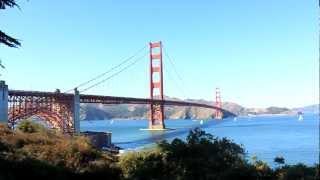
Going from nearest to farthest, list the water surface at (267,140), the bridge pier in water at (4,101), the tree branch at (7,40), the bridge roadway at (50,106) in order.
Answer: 1. the tree branch at (7,40)
2. the water surface at (267,140)
3. the bridge pier in water at (4,101)
4. the bridge roadway at (50,106)

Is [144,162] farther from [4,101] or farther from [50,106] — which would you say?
[50,106]

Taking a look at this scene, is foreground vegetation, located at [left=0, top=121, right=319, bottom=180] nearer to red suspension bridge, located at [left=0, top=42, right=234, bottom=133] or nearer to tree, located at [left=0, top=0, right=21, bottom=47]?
tree, located at [left=0, top=0, right=21, bottom=47]

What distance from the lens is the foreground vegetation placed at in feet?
52.3

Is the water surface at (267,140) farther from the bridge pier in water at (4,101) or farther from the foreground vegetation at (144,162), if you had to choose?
the bridge pier in water at (4,101)

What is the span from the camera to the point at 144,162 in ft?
58.9

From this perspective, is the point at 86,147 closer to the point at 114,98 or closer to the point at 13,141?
the point at 13,141

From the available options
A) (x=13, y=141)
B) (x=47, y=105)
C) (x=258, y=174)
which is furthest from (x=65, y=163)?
(x=47, y=105)

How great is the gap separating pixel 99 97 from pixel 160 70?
146ft

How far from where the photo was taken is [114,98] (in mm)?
86250

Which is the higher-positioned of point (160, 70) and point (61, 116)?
point (160, 70)

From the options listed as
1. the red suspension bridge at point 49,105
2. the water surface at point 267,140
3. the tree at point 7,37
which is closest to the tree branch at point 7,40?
the tree at point 7,37

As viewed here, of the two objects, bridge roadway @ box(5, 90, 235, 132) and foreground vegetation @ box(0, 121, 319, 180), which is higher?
bridge roadway @ box(5, 90, 235, 132)

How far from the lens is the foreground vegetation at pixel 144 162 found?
15.9 meters

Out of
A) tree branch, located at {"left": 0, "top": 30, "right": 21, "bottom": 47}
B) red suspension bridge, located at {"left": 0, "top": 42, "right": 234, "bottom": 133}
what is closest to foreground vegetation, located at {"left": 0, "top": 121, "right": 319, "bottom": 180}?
tree branch, located at {"left": 0, "top": 30, "right": 21, "bottom": 47}
